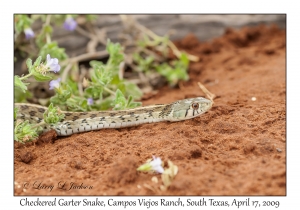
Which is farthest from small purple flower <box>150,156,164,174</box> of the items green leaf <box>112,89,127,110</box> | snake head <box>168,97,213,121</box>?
green leaf <box>112,89,127,110</box>

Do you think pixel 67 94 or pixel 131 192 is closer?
pixel 131 192

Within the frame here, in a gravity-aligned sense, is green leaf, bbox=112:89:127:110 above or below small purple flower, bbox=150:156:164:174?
above

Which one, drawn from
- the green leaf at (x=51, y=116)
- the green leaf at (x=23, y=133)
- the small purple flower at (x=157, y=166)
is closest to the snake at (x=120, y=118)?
the green leaf at (x=51, y=116)

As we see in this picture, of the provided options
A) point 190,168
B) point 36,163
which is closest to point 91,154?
point 36,163

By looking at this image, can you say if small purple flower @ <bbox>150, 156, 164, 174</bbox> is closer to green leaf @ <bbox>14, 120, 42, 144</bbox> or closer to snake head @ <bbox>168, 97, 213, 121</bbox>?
snake head @ <bbox>168, 97, 213, 121</bbox>

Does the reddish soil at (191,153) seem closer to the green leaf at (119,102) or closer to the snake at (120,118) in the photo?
the snake at (120,118)

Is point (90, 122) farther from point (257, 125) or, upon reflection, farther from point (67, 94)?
point (257, 125)
